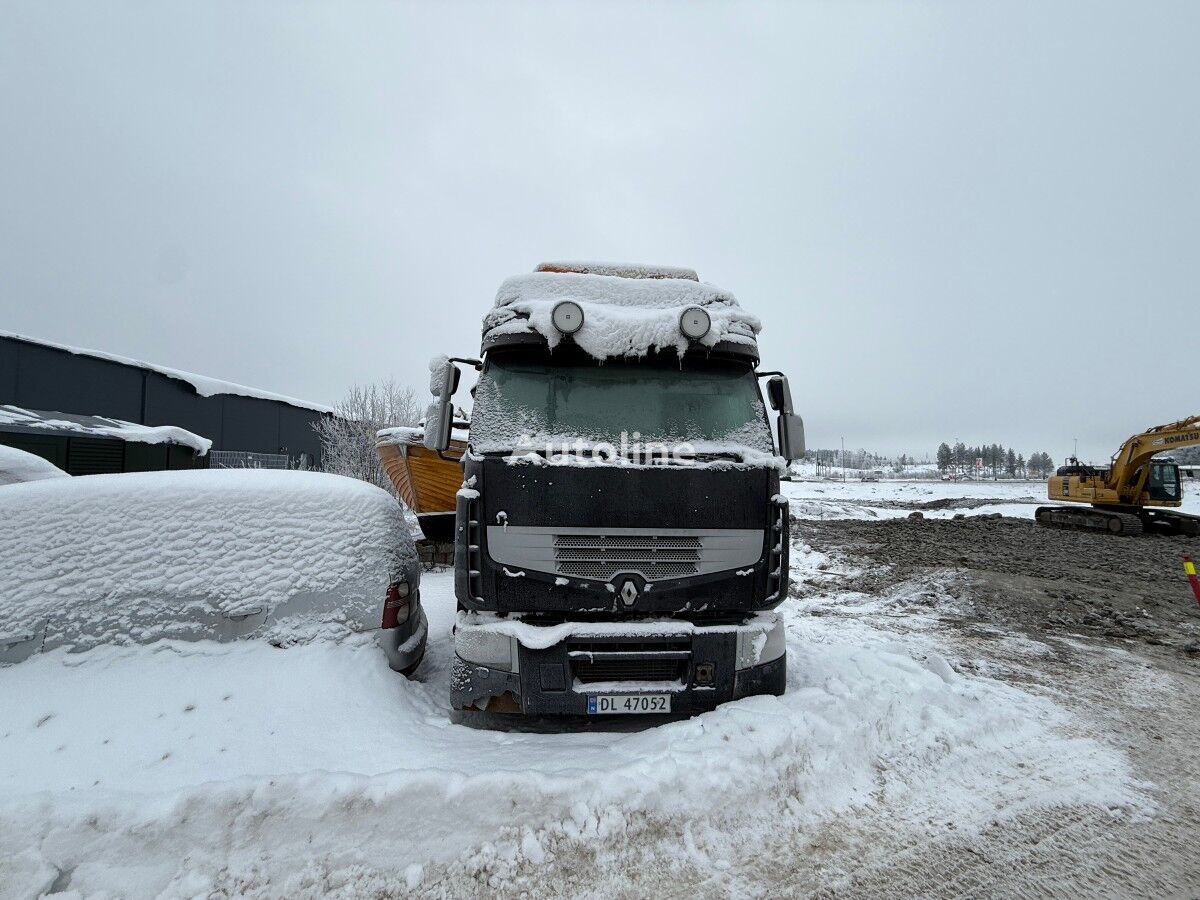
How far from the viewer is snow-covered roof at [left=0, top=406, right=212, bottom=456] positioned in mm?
12781

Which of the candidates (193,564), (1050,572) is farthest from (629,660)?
Result: (1050,572)

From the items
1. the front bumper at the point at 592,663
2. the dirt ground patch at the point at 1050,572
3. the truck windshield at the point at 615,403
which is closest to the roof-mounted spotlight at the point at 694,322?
the truck windshield at the point at 615,403

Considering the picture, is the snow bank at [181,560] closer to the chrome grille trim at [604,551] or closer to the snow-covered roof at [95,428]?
the chrome grille trim at [604,551]

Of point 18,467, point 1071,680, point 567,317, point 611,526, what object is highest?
point 567,317

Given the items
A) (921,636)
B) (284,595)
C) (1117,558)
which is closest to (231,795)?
(284,595)

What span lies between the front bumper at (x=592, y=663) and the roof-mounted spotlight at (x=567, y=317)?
1816mm

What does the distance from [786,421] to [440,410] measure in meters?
2.52

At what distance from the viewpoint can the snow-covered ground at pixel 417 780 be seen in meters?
2.25

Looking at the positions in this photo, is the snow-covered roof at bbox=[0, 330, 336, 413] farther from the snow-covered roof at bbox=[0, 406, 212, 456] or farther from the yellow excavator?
the yellow excavator

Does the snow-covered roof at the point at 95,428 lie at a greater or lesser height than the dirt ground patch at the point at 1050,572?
greater

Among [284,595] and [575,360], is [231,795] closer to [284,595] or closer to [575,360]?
[284,595]

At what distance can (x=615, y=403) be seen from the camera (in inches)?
145

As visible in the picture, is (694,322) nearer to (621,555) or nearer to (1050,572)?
(621,555)

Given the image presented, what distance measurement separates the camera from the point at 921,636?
630 cm
